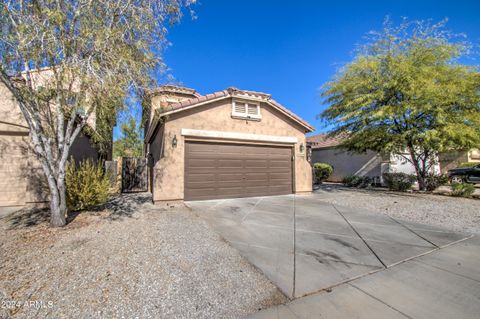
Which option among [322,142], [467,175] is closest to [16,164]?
[322,142]

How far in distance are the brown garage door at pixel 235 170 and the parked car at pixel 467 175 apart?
14.6 metres

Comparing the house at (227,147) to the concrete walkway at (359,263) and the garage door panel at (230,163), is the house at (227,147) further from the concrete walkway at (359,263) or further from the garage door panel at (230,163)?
the concrete walkway at (359,263)

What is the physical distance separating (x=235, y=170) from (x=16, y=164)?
8.13 metres

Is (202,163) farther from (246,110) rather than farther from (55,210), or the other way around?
(55,210)

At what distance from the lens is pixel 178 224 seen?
5418mm

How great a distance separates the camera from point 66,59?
4.67m

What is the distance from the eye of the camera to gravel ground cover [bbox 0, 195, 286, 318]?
2.35 meters

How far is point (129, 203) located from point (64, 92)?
453cm

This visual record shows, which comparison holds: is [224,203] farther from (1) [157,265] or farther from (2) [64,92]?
(2) [64,92]

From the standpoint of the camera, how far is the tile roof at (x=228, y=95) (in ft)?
25.8

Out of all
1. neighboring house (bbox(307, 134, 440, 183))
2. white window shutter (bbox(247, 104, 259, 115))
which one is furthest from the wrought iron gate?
neighboring house (bbox(307, 134, 440, 183))

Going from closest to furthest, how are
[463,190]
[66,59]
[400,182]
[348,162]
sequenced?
[66,59], [463,190], [400,182], [348,162]

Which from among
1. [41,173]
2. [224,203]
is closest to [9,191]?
[41,173]

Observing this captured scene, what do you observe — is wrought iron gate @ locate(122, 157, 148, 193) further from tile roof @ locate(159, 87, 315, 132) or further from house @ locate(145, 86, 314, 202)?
tile roof @ locate(159, 87, 315, 132)
